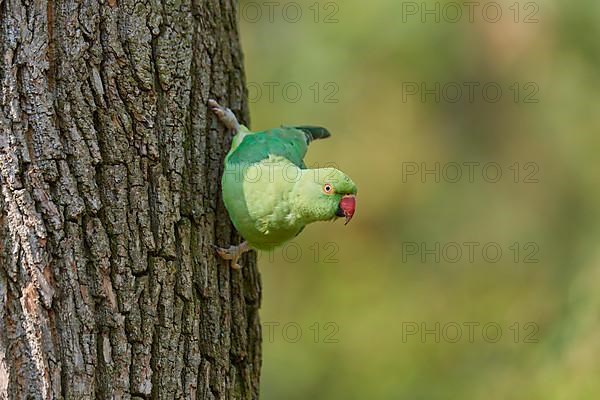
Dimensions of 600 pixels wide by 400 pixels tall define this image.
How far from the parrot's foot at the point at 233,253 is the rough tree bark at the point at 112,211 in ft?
0.13

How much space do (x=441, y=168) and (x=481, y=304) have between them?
1433mm

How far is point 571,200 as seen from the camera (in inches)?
308

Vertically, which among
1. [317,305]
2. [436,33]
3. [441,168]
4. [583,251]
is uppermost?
[436,33]

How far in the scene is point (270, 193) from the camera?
3.69 metres

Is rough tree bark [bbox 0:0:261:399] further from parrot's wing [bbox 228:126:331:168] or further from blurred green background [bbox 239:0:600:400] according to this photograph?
blurred green background [bbox 239:0:600:400]

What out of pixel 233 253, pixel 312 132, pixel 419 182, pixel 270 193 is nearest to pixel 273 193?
pixel 270 193

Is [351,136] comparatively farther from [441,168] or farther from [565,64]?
[565,64]

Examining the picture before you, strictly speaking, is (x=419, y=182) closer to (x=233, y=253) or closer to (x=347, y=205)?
(x=347, y=205)

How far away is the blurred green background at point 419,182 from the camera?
24.2 ft

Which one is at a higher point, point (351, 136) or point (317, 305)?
point (351, 136)

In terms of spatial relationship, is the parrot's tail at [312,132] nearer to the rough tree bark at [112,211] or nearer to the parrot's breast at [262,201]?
Answer: the parrot's breast at [262,201]

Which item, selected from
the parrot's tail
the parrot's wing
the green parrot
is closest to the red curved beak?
the green parrot

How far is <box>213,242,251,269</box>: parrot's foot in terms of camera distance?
10.8 feet

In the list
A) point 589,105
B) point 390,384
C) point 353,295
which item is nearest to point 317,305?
point 353,295
